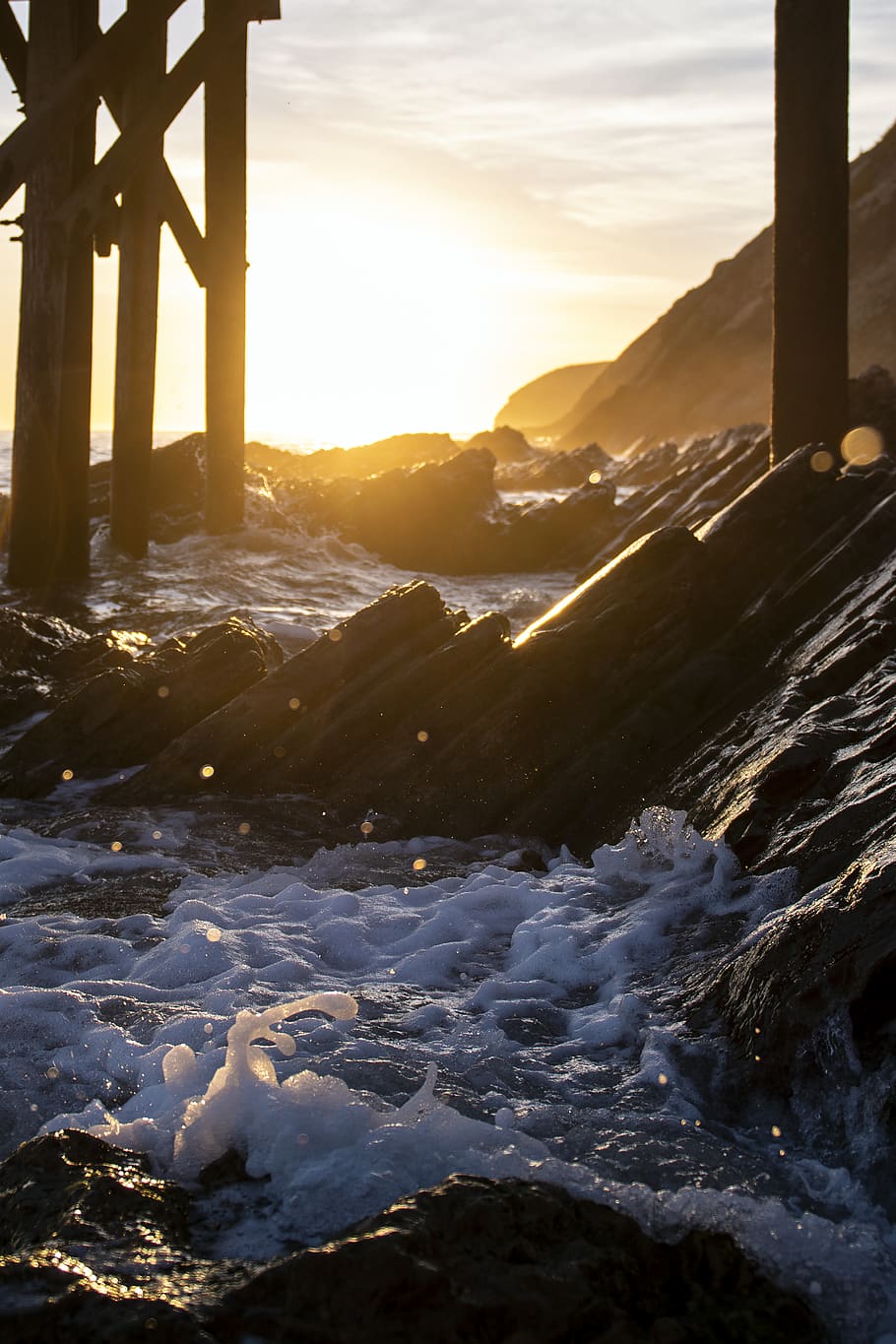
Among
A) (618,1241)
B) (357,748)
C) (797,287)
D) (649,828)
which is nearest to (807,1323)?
(618,1241)

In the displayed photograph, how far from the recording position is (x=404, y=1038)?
10.1ft

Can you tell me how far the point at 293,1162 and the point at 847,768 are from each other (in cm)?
227

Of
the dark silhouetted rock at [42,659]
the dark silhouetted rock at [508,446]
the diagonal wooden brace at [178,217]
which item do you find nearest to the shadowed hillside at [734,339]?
the dark silhouetted rock at [508,446]

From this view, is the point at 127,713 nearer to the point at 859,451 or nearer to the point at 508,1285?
the point at 859,451

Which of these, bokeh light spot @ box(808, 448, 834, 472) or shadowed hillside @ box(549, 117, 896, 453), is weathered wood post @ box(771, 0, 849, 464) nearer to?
bokeh light spot @ box(808, 448, 834, 472)

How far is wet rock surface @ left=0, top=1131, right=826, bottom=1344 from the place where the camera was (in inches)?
73.6

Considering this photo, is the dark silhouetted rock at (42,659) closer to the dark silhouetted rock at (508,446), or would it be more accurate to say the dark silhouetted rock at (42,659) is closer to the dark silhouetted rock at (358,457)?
the dark silhouetted rock at (358,457)

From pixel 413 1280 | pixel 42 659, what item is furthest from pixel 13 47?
pixel 413 1280

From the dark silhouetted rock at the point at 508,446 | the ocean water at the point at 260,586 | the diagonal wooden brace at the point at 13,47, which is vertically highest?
the dark silhouetted rock at the point at 508,446

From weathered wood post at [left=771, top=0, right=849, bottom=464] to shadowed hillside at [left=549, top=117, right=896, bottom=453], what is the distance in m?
44.1

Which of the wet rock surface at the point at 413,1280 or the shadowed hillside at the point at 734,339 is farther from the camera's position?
the shadowed hillside at the point at 734,339

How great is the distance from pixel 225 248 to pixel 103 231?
1333mm

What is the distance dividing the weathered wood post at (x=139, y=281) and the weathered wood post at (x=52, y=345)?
1.51ft

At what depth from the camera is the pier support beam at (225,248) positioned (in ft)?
35.3
